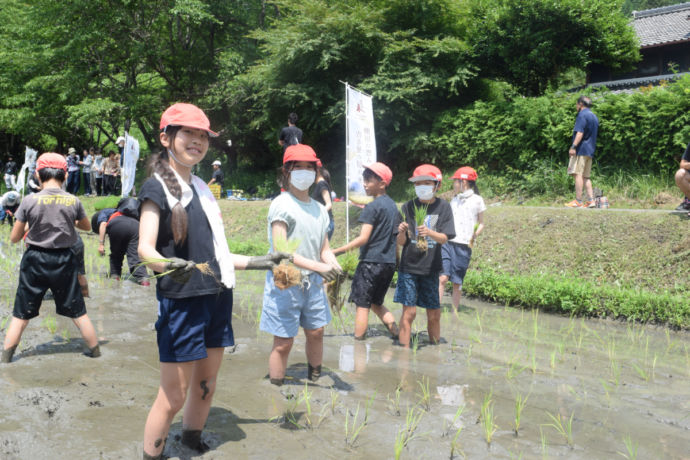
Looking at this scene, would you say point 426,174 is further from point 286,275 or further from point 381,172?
point 286,275

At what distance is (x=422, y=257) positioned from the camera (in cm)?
578

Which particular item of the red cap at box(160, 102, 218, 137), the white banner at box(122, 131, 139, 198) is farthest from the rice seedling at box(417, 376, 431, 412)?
the white banner at box(122, 131, 139, 198)

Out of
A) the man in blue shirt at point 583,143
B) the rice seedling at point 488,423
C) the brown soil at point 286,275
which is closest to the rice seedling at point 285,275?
the brown soil at point 286,275

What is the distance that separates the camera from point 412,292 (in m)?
5.77

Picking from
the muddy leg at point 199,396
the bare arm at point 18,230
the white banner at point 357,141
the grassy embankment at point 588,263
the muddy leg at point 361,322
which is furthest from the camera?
the white banner at point 357,141

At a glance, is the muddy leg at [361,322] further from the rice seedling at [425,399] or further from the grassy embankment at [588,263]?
the grassy embankment at [588,263]

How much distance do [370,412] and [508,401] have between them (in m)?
1.11

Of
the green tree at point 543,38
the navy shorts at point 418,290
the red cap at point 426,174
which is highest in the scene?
the green tree at point 543,38

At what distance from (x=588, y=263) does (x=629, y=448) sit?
596cm

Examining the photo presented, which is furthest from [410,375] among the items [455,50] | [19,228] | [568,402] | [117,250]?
[455,50]

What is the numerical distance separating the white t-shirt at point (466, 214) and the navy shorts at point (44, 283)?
185 inches

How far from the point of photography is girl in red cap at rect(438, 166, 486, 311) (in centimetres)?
A: 766

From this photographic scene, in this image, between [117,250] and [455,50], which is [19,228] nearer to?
[117,250]

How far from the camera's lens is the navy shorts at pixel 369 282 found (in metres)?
5.93
